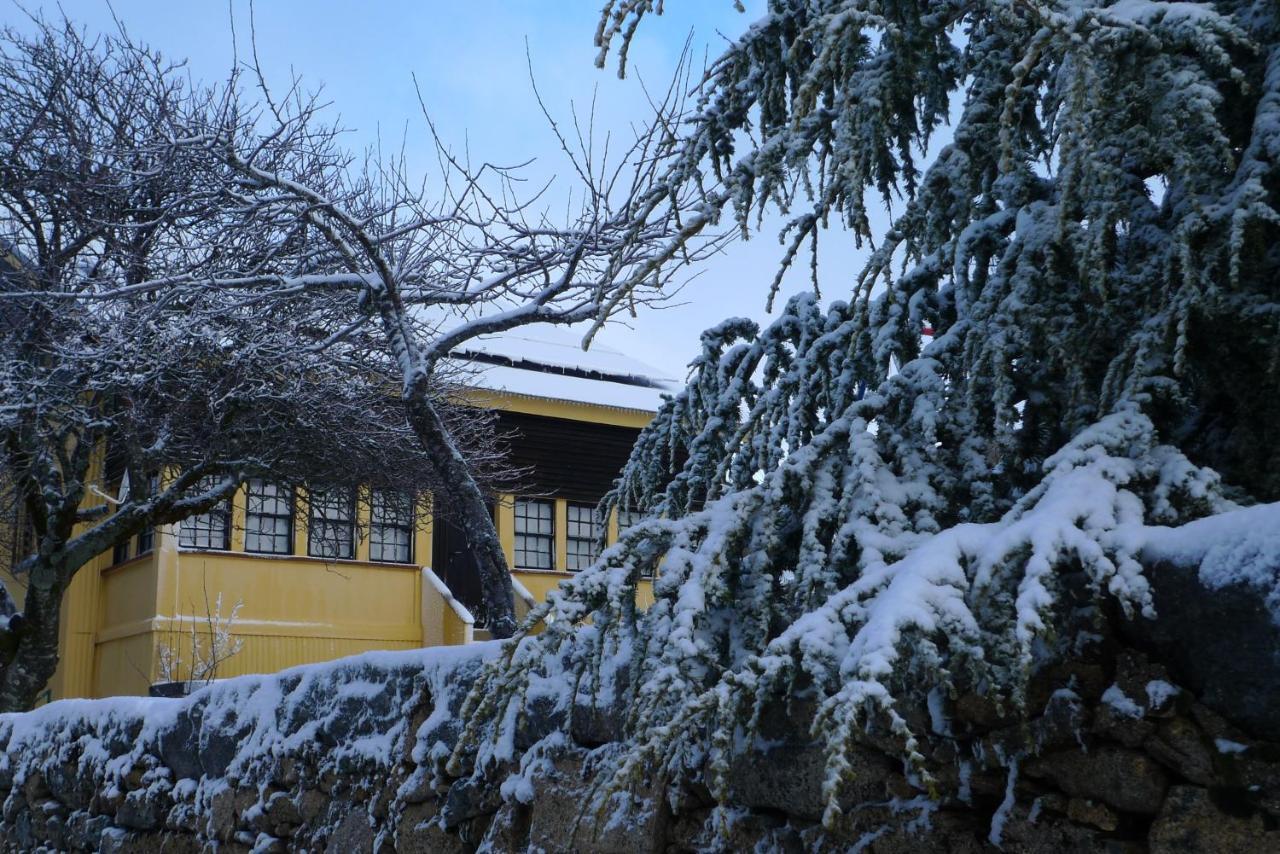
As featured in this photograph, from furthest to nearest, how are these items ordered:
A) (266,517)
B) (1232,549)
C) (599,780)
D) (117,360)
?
(266,517) → (117,360) → (599,780) → (1232,549)

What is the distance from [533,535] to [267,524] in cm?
375

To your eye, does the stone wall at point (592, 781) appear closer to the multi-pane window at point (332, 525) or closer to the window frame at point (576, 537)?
the multi-pane window at point (332, 525)

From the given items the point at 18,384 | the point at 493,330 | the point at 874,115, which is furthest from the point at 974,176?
the point at 18,384

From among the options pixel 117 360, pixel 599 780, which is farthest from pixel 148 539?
pixel 599 780

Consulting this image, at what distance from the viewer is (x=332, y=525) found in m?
14.3

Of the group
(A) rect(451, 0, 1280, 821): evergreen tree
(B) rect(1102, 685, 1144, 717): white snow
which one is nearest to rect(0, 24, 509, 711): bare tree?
(A) rect(451, 0, 1280, 821): evergreen tree

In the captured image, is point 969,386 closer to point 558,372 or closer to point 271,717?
point 271,717

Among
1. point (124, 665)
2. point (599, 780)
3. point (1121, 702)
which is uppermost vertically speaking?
point (1121, 702)

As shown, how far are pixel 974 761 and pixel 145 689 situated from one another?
45.3 feet

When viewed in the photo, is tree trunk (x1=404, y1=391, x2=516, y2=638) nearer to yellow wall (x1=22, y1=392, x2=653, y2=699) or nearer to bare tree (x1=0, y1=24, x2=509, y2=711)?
bare tree (x1=0, y1=24, x2=509, y2=711)

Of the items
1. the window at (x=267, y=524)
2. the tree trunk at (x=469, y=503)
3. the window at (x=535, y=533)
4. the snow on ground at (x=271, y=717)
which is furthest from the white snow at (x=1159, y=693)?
the window at (x=535, y=533)

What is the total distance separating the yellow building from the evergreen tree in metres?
10.8

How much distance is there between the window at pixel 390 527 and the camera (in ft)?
46.0

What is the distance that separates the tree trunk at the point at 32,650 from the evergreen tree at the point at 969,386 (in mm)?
10167
